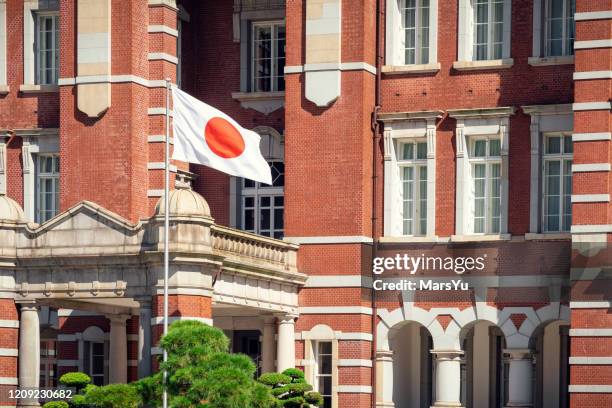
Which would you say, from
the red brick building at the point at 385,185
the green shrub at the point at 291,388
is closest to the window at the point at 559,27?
the red brick building at the point at 385,185

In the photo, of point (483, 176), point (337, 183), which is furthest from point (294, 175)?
point (483, 176)

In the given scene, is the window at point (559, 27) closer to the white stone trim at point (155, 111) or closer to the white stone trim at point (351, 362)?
the white stone trim at point (351, 362)

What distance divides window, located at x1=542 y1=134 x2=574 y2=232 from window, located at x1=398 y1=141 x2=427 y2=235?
10.4ft

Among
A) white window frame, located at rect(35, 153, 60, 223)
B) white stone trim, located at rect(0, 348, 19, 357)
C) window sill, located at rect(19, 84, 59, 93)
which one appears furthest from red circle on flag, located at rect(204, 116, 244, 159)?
window sill, located at rect(19, 84, 59, 93)

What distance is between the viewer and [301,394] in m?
50.7

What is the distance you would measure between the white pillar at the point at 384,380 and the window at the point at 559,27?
8619 millimetres

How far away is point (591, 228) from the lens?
51.5m

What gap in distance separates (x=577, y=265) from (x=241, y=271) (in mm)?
8024

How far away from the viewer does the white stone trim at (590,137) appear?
2028 inches

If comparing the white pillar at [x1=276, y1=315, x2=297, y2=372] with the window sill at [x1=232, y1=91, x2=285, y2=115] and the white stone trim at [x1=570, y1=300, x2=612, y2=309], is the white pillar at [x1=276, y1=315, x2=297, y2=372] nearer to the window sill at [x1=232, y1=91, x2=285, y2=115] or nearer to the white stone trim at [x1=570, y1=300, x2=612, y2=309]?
the window sill at [x1=232, y1=91, x2=285, y2=115]

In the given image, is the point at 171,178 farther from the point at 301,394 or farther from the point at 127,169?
the point at 301,394

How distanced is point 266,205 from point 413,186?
15.3 feet

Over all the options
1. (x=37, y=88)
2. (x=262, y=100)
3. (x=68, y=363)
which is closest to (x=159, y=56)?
(x=262, y=100)

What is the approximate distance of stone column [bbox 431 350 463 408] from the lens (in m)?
54.1
